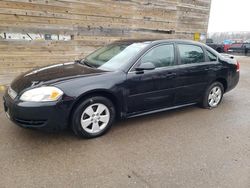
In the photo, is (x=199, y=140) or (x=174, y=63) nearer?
(x=199, y=140)

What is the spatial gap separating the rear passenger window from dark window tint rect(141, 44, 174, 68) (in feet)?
0.81

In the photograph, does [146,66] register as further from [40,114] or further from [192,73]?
[40,114]

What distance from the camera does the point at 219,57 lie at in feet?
14.8

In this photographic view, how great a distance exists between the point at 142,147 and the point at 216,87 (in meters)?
2.53

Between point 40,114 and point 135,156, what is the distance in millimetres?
1335

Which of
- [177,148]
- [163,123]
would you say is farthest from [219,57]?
[177,148]

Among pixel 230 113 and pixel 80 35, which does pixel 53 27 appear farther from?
pixel 230 113

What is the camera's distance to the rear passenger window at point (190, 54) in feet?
12.9

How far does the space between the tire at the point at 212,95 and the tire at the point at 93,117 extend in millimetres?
2224

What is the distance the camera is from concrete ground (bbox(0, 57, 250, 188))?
7.54 ft

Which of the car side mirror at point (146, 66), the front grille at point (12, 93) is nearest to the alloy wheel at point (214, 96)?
the car side mirror at point (146, 66)

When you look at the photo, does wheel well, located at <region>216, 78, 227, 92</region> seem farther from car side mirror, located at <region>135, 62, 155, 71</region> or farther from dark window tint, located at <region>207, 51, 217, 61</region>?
car side mirror, located at <region>135, 62, 155, 71</region>

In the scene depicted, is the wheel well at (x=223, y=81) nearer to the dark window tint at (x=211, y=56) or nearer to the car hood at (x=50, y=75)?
the dark window tint at (x=211, y=56)

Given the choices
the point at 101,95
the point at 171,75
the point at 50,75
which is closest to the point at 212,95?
the point at 171,75
